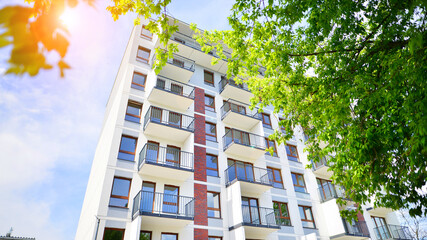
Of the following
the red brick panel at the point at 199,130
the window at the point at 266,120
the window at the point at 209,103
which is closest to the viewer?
the red brick panel at the point at 199,130

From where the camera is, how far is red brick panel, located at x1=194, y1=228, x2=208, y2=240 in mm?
13633

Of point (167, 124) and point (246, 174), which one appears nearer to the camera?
point (167, 124)

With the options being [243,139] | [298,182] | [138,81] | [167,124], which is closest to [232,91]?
[243,139]

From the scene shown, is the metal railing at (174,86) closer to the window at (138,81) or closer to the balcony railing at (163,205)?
the window at (138,81)

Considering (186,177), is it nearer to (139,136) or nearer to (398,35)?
(139,136)

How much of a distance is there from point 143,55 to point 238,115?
8461 millimetres

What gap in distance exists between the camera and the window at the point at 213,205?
15.1 m

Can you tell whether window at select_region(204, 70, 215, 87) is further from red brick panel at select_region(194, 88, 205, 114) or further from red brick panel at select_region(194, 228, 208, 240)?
red brick panel at select_region(194, 228, 208, 240)

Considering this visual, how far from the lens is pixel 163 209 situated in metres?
13.6

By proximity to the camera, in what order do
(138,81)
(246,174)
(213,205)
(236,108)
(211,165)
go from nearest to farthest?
(213,205) < (211,165) < (246,174) < (138,81) < (236,108)

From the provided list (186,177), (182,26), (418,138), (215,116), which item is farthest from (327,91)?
(182,26)

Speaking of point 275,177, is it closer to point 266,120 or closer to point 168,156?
point 266,120

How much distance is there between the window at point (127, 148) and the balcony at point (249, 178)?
605 cm

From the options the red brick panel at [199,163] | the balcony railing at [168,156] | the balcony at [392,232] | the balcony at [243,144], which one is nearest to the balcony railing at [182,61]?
the balcony at [243,144]
